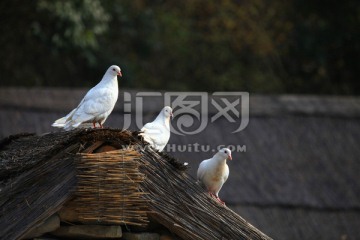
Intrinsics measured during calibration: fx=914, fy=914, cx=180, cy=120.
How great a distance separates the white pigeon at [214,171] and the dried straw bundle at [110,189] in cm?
158

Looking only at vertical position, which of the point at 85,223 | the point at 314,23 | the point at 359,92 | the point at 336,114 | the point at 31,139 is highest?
the point at 314,23

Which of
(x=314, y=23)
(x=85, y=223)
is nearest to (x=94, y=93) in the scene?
(x=85, y=223)

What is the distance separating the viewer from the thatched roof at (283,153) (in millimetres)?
15578

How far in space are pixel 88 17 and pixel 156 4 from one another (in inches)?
292

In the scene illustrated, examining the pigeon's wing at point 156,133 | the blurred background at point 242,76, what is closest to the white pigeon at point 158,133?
the pigeon's wing at point 156,133

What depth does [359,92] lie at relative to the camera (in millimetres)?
27219

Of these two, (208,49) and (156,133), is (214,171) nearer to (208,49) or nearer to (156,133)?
(156,133)

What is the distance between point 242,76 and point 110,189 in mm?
19355

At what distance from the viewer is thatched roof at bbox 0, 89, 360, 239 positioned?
51.1ft

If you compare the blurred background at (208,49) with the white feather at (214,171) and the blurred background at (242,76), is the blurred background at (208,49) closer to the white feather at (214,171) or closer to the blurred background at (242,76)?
the blurred background at (242,76)

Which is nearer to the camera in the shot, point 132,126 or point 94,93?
point 94,93

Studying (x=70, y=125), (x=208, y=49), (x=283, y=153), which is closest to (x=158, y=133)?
(x=70, y=125)

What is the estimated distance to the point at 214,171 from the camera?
950 centimetres

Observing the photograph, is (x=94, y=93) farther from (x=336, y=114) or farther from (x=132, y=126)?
(x=336, y=114)
